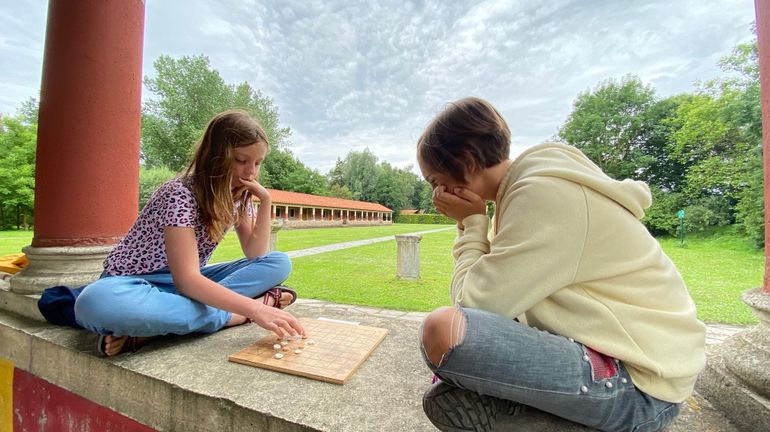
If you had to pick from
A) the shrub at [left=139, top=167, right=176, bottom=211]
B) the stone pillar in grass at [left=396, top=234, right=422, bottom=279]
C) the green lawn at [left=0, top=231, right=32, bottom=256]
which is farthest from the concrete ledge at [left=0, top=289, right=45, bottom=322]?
the shrub at [left=139, top=167, right=176, bottom=211]

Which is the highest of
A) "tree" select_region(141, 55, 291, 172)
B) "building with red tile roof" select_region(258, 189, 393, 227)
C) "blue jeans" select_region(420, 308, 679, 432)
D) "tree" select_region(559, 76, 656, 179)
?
"tree" select_region(141, 55, 291, 172)

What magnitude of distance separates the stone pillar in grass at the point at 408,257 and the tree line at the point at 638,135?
3.67 m

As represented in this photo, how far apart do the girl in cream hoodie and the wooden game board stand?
546mm

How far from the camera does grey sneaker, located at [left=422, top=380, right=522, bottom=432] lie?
2.74 feet

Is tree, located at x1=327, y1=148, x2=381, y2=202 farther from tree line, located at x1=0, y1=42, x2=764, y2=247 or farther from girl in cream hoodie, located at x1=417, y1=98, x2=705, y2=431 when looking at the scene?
girl in cream hoodie, located at x1=417, y1=98, x2=705, y2=431

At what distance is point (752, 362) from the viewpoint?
112 centimetres

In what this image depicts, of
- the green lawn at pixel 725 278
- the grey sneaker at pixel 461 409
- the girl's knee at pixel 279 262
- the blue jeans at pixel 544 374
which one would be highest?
the girl's knee at pixel 279 262

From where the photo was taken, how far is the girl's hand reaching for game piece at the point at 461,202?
113 centimetres

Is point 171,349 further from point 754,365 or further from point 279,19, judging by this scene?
point 279,19

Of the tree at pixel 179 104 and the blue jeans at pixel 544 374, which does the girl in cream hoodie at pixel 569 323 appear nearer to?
the blue jeans at pixel 544 374

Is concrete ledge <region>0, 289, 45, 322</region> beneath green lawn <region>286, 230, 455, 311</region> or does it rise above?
above

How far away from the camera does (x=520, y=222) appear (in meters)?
0.84

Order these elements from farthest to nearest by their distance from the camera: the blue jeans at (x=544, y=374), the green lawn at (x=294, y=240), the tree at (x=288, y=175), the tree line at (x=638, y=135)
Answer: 1. the tree at (x=288, y=175)
2. the tree line at (x=638, y=135)
3. the green lawn at (x=294, y=240)
4. the blue jeans at (x=544, y=374)

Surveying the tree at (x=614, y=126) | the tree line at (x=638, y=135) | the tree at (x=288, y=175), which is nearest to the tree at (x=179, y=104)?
the tree line at (x=638, y=135)
